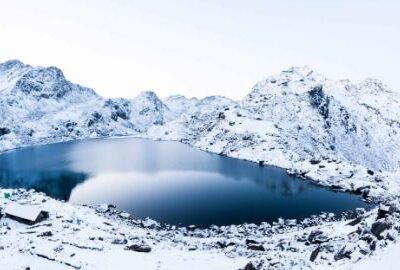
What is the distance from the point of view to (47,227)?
60.7 m

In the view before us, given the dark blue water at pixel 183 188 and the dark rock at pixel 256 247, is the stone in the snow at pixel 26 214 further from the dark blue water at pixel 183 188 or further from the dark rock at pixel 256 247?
the dark rock at pixel 256 247

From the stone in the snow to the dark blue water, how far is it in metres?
23.9

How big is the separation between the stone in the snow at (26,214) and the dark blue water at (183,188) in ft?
78.3

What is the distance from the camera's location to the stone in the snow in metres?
65.2

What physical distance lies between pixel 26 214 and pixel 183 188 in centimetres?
5540

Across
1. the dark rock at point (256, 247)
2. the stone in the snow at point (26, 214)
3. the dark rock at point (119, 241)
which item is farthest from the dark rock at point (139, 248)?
the stone in the snow at point (26, 214)

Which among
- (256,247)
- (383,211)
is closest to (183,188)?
(256,247)

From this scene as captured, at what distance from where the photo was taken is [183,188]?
117 meters

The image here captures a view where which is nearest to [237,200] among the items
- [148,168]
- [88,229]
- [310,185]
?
[310,185]

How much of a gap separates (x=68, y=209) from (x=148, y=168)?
82.9 m

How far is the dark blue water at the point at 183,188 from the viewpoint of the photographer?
91875 millimetres

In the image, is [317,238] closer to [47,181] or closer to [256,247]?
[256,247]

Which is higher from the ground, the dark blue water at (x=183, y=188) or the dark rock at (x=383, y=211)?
the dark rock at (x=383, y=211)

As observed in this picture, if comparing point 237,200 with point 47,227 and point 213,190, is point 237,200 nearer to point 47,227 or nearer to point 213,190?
point 213,190
